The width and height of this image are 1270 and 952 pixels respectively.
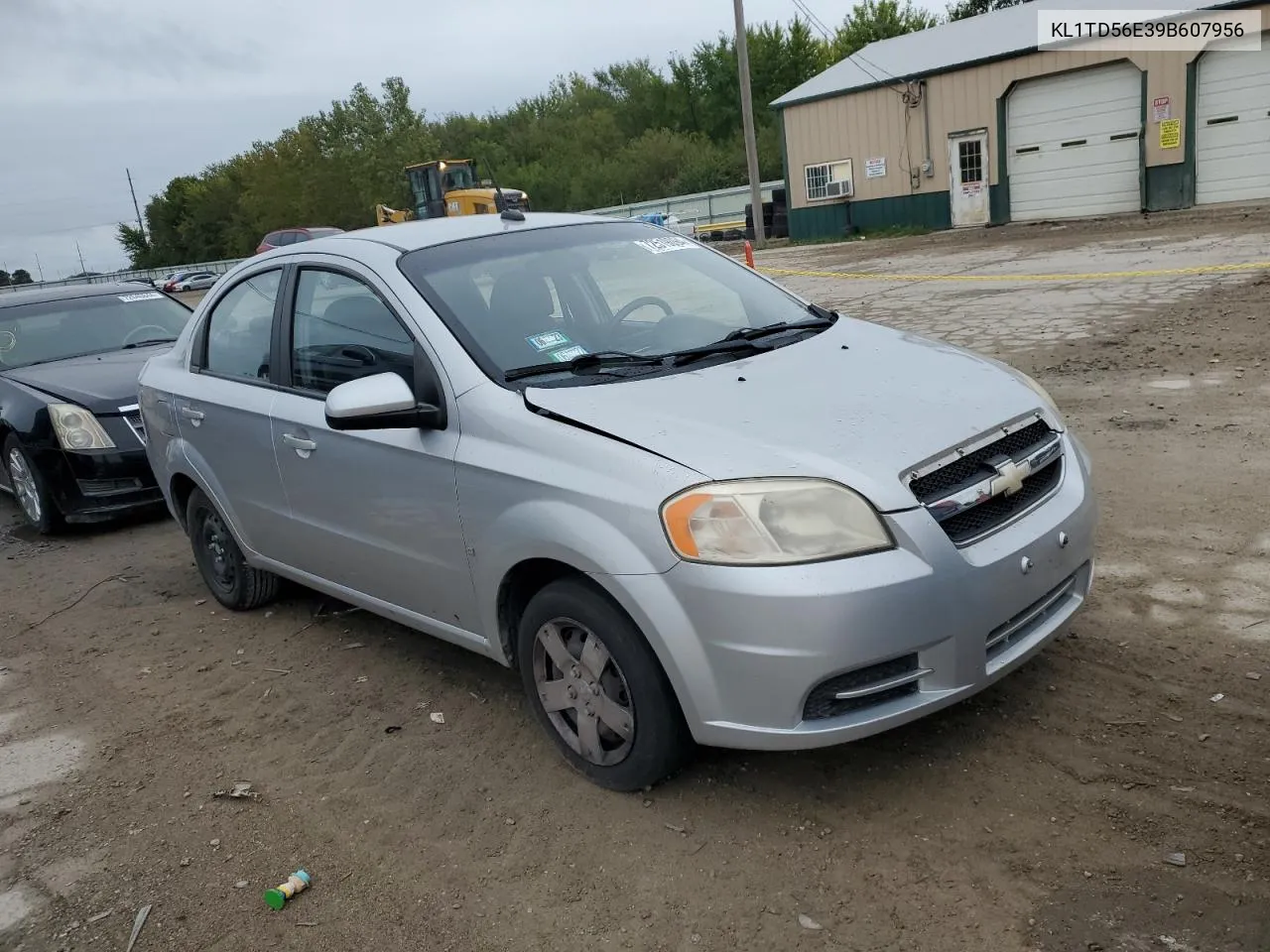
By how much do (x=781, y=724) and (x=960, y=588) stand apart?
596 mm

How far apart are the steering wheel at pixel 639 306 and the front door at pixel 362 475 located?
80cm

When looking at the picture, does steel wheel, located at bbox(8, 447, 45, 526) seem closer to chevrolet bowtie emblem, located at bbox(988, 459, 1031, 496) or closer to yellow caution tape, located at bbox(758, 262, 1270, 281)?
chevrolet bowtie emblem, located at bbox(988, 459, 1031, 496)

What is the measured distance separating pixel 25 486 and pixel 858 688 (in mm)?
6582

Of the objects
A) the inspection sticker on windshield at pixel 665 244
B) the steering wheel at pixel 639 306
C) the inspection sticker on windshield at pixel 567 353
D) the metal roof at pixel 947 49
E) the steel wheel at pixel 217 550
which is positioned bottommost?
the steel wheel at pixel 217 550

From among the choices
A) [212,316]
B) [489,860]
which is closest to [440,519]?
[489,860]

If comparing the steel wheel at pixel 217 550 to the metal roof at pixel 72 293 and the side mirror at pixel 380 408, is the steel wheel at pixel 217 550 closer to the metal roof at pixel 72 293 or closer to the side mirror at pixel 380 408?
the side mirror at pixel 380 408

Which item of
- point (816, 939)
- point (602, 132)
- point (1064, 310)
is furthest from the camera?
point (602, 132)

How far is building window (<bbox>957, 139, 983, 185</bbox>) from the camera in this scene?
24927 millimetres

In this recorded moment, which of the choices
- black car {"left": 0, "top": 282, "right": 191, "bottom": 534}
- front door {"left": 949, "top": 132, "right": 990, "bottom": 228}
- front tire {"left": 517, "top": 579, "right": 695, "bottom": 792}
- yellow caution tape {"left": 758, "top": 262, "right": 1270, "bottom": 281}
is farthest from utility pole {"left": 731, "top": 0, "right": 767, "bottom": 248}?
front tire {"left": 517, "top": 579, "right": 695, "bottom": 792}

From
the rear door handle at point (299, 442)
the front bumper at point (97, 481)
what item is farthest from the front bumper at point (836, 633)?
the front bumper at point (97, 481)

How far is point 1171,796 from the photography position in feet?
9.50

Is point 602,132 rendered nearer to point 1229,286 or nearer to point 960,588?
point 1229,286

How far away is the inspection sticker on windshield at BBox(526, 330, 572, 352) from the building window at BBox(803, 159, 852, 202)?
84.6 feet

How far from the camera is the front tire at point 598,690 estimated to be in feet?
9.74
